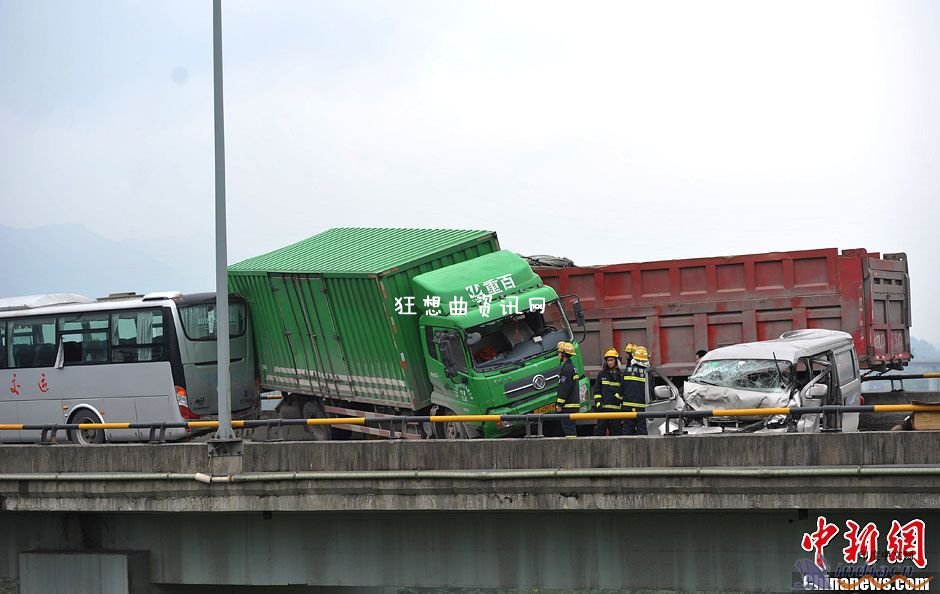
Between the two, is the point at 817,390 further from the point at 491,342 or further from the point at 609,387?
the point at 491,342

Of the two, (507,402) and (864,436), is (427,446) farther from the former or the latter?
(864,436)

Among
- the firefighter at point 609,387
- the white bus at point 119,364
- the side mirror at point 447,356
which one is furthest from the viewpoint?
the white bus at point 119,364

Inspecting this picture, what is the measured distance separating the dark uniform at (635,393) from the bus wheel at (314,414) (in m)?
5.63

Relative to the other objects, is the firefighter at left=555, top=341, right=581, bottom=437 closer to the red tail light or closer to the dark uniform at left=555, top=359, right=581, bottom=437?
the dark uniform at left=555, top=359, right=581, bottom=437

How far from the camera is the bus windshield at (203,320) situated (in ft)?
61.2

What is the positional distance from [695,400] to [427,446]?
4.19 metres

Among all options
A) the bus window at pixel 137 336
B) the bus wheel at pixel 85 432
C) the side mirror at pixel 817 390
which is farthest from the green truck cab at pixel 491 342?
the bus wheel at pixel 85 432

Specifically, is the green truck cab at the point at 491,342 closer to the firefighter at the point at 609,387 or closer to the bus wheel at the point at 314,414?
the firefighter at the point at 609,387

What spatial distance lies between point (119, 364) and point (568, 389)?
8452mm

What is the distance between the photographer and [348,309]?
1716 cm

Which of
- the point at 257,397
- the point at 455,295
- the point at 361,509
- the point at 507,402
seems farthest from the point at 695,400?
the point at 257,397

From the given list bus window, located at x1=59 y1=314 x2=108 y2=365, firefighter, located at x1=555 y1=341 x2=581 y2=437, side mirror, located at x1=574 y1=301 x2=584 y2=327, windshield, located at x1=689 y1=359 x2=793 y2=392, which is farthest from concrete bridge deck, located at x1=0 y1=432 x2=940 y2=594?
bus window, located at x1=59 y1=314 x2=108 y2=365

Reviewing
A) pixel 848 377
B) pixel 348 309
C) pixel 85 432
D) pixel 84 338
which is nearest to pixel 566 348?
pixel 348 309

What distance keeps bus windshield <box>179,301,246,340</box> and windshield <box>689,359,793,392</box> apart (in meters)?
8.59
